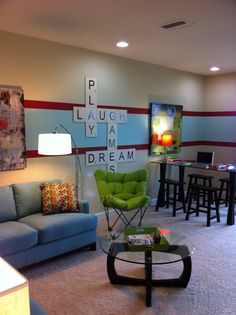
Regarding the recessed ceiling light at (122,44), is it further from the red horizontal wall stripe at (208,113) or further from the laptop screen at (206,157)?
the laptop screen at (206,157)

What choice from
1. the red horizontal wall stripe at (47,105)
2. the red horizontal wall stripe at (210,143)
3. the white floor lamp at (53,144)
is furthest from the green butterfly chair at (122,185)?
the red horizontal wall stripe at (210,143)

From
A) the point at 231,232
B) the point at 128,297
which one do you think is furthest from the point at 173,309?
the point at 231,232

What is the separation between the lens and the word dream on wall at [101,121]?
4355mm

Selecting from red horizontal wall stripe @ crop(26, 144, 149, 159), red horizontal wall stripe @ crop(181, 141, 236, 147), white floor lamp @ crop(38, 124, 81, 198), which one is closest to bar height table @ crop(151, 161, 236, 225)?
red horizontal wall stripe @ crop(26, 144, 149, 159)

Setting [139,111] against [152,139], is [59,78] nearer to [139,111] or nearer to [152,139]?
[139,111]

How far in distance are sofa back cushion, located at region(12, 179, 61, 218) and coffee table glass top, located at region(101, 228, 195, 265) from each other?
1.09m

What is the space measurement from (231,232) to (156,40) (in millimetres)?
2856

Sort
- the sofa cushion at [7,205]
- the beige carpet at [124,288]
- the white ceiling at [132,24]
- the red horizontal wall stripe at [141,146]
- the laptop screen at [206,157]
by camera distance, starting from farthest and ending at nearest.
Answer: the laptop screen at [206,157] → the red horizontal wall stripe at [141,146] → the sofa cushion at [7,205] → the white ceiling at [132,24] → the beige carpet at [124,288]

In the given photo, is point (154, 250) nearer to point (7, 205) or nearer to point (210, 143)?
point (7, 205)

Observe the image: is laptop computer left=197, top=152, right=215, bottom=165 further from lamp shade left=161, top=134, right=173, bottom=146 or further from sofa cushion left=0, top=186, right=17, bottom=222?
sofa cushion left=0, top=186, right=17, bottom=222

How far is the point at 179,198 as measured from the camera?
5.56 meters

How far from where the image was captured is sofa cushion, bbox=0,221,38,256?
276 cm

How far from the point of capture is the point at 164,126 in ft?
18.4

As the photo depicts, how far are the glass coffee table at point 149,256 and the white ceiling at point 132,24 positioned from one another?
2.16 m
